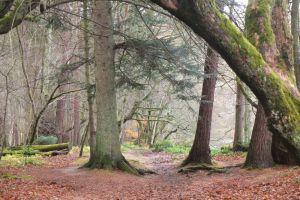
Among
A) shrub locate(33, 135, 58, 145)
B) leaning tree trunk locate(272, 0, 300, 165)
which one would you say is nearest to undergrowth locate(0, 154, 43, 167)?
shrub locate(33, 135, 58, 145)

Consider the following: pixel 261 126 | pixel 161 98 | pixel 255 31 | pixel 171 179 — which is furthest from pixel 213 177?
pixel 161 98

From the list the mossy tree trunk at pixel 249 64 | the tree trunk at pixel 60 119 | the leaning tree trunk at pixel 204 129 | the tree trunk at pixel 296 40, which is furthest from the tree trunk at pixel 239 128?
the mossy tree trunk at pixel 249 64

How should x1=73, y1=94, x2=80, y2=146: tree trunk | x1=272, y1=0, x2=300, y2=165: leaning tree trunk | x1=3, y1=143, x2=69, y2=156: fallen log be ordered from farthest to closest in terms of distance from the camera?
x1=73, y1=94, x2=80, y2=146: tree trunk → x1=3, y1=143, x2=69, y2=156: fallen log → x1=272, y1=0, x2=300, y2=165: leaning tree trunk

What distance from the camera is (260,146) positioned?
12.8 meters

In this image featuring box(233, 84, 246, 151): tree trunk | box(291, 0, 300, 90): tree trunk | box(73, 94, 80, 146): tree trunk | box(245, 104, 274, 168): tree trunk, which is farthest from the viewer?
box(73, 94, 80, 146): tree trunk

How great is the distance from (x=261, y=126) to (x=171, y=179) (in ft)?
10.7

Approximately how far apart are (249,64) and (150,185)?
23.1 feet

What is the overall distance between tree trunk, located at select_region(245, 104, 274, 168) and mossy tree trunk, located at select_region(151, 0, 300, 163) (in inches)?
249

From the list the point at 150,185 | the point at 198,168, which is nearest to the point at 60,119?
the point at 198,168

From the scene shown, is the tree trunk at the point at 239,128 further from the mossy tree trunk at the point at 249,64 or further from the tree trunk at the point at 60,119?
the mossy tree trunk at the point at 249,64

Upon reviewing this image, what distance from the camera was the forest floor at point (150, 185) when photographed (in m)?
8.71

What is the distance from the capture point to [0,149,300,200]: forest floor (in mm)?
8711

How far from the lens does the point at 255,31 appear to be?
713cm

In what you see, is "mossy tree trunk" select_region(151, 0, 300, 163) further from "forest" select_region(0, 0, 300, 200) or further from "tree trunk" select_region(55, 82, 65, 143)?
"tree trunk" select_region(55, 82, 65, 143)
